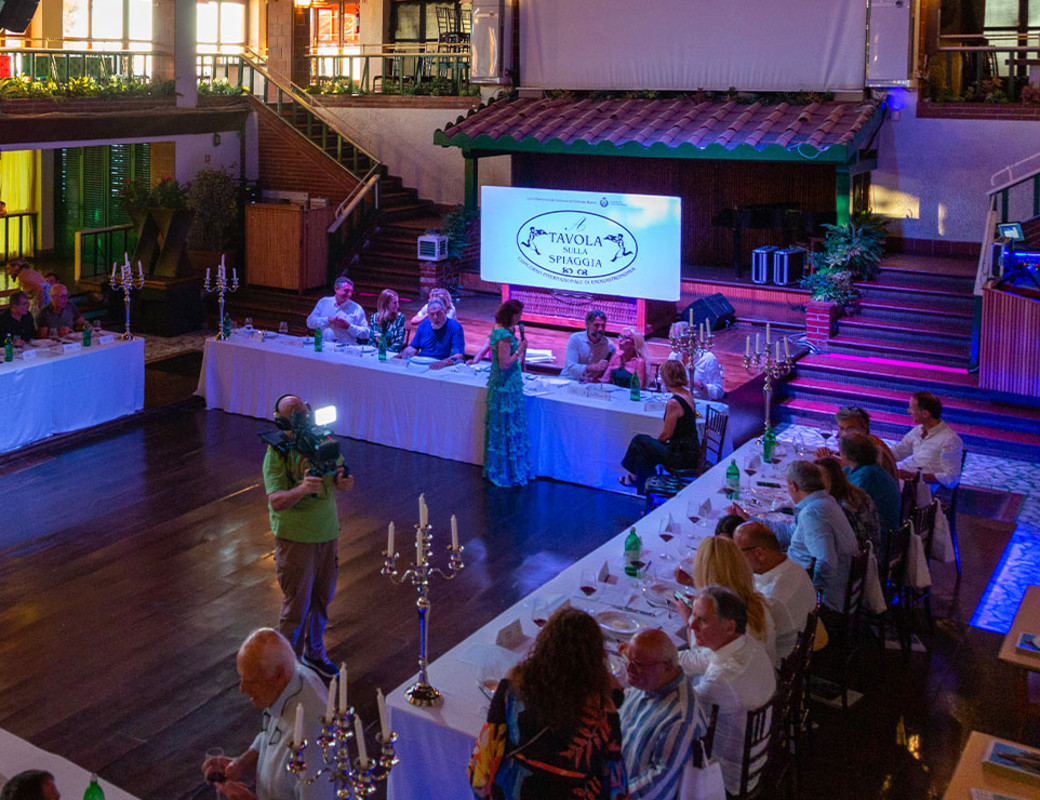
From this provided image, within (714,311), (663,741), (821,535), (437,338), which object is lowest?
(663,741)

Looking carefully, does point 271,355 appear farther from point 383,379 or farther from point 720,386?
point 720,386

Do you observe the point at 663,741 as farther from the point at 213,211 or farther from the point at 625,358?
the point at 213,211

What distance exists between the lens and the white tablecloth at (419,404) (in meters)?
8.67

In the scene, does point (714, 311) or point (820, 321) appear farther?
point (714, 311)

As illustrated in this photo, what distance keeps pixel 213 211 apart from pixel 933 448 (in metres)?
11.8

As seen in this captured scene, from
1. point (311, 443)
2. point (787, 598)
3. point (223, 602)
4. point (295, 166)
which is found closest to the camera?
point (787, 598)

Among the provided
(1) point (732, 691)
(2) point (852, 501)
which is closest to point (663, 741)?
(1) point (732, 691)

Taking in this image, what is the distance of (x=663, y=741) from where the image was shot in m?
3.70

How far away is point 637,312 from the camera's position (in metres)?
12.4

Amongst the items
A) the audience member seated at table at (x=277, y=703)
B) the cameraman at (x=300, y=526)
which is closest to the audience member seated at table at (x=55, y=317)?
the cameraman at (x=300, y=526)

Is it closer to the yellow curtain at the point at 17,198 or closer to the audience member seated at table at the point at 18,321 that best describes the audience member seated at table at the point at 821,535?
the audience member seated at table at the point at 18,321

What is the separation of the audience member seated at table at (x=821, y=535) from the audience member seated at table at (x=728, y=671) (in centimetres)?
142

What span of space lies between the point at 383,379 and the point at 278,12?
13.5m

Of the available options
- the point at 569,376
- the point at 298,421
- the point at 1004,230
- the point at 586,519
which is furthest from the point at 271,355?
the point at 1004,230
